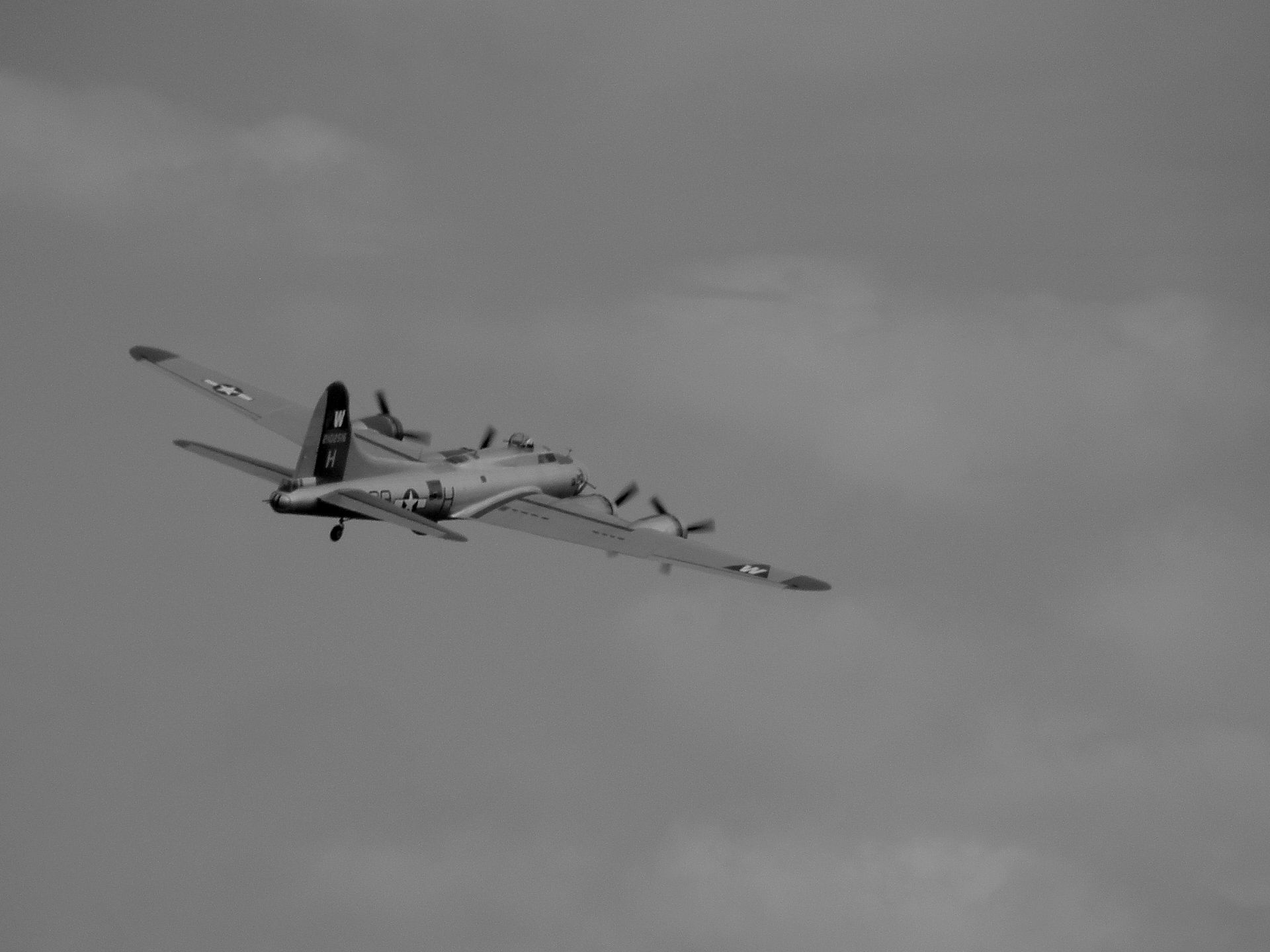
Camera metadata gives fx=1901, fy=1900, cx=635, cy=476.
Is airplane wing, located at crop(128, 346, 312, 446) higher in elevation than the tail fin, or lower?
higher

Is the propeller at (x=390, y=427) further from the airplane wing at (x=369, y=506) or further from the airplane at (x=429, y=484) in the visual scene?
the airplane wing at (x=369, y=506)

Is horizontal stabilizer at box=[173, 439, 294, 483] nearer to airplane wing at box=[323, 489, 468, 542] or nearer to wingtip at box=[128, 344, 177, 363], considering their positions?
airplane wing at box=[323, 489, 468, 542]

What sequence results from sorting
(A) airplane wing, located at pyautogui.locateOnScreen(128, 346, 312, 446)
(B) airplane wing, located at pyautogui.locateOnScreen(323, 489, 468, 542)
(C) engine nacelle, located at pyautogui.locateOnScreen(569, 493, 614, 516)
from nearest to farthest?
(B) airplane wing, located at pyautogui.locateOnScreen(323, 489, 468, 542)
(C) engine nacelle, located at pyautogui.locateOnScreen(569, 493, 614, 516)
(A) airplane wing, located at pyautogui.locateOnScreen(128, 346, 312, 446)

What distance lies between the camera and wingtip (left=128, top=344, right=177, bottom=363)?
3831 inches

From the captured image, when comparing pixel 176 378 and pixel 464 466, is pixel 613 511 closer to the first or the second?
pixel 464 466

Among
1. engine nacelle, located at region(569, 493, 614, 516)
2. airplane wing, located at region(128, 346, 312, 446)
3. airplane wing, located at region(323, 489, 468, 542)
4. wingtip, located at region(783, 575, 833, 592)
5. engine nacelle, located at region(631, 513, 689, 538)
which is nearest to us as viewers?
airplane wing, located at region(323, 489, 468, 542)

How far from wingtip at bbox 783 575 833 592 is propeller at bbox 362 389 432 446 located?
22.4m

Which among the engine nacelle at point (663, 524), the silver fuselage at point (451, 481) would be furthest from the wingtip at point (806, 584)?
the silver fuselage at point (451, 481)

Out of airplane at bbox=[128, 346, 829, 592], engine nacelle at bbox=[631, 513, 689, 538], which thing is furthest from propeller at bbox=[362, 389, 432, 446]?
engine nacelle at bbox=[631, 513, 689, 538]

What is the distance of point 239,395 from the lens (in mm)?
94250

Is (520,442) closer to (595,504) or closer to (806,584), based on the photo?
(595,504)

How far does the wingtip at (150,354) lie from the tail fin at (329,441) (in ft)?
82.4

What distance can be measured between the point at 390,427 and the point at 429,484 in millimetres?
11263

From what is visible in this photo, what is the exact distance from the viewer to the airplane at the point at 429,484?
2955 inches
